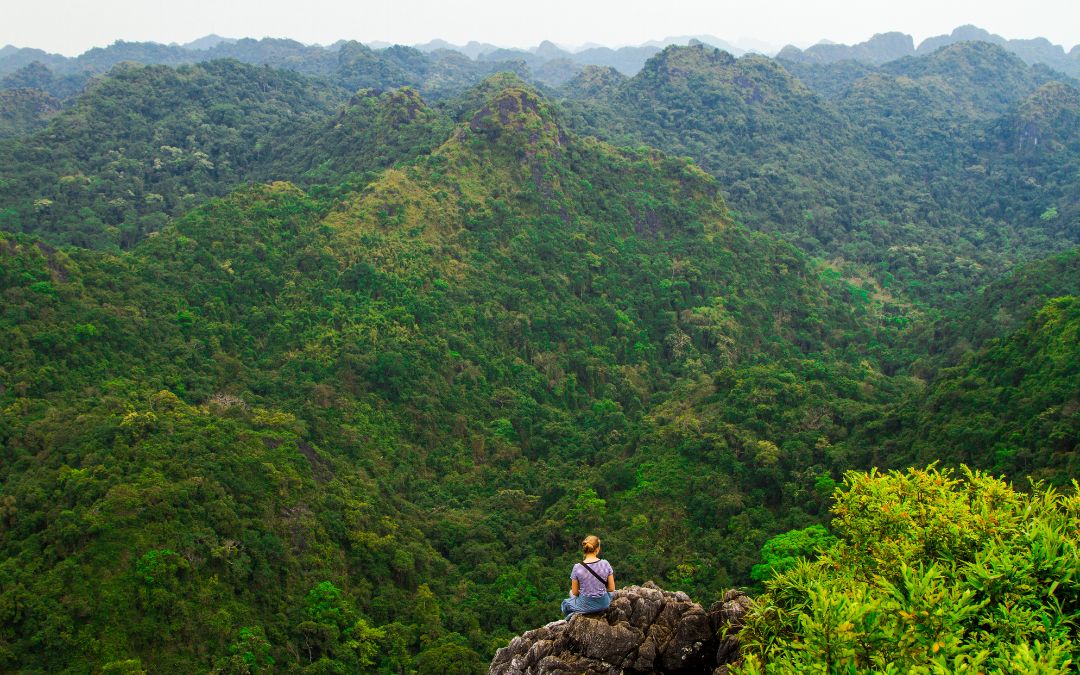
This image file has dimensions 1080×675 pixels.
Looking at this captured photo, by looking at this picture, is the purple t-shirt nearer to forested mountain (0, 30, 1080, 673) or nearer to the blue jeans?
the blue jeans

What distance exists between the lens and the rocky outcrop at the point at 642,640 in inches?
481

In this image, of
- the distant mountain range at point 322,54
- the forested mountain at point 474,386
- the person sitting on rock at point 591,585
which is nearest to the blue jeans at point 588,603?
the person sitting on rock at point 591,585

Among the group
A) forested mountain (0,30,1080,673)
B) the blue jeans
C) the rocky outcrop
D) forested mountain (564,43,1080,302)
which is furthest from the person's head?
forested mountain (564,43,1080,302)

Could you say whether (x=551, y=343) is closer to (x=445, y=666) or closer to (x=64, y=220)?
(x=445, y=666)

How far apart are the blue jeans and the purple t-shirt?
94mm

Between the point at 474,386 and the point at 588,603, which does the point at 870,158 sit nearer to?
the point at 474,386

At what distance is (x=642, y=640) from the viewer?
12.4 metres

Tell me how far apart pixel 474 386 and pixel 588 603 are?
100 ft

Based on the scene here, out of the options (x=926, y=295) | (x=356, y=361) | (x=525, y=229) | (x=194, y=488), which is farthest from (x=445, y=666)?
(x=926, y=295)

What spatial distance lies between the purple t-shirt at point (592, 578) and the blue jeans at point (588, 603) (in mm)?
94

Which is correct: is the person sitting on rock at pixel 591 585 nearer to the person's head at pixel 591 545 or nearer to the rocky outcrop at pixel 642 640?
the person's head at pixel 591 545

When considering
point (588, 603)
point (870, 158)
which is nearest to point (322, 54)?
point (870, 158)

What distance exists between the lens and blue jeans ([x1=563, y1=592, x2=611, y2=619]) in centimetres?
1234

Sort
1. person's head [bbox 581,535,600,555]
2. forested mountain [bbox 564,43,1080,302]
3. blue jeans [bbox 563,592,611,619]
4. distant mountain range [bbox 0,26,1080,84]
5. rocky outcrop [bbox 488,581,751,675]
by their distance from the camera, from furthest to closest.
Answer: distant mountain range [bbox 0,26,1080,84] < forested mountain [bbox 564,43,1080,302] < blue jeans [bbox 563,592,611,619] < rocky outcrop [bbox 488,581,751,675] < person's head [bbox 581,535,600,555]
